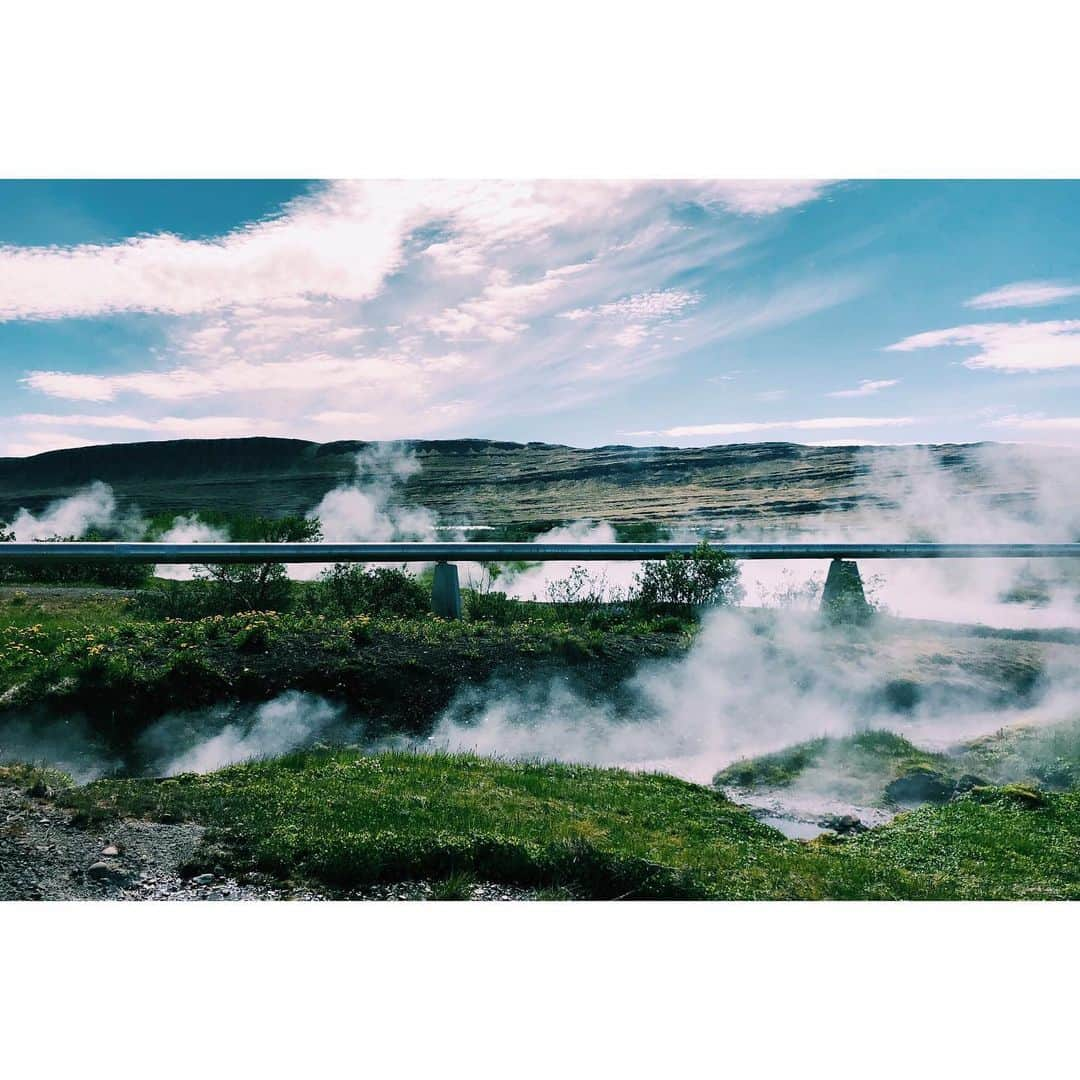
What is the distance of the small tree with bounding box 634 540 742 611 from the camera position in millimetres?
12961

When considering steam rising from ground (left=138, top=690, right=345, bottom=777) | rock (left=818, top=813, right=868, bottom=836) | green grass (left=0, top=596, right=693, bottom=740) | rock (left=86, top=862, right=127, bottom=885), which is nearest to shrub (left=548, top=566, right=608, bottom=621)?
green grass (left=0, top=596, right=693, bottom=740)

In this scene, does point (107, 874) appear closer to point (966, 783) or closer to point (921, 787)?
point (921, 787)

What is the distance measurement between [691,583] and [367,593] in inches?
205

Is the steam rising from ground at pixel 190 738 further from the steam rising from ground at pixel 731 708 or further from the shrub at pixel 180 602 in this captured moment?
the shrub at pixel 180 602

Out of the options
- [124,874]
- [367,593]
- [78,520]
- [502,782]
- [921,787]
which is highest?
[78,520]

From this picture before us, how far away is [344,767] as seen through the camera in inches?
256

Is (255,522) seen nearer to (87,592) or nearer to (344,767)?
(87,592)

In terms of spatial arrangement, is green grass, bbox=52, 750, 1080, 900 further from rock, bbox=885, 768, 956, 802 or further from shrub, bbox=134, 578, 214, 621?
shrub, bbox=134, 578, 214, 621

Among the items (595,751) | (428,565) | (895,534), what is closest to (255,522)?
(428,565)

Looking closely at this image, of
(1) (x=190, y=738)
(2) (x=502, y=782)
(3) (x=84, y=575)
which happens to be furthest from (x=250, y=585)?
(2) (x=502, y=782)

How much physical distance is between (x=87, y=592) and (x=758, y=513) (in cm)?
1218

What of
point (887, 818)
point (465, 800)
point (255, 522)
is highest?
point (255, 522)

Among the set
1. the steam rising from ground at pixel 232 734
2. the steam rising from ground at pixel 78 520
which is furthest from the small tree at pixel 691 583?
the steam rising from ground at pixel 78 520

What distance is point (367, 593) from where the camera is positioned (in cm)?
1253
